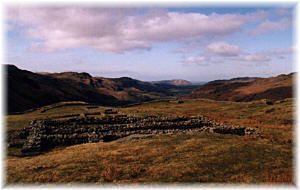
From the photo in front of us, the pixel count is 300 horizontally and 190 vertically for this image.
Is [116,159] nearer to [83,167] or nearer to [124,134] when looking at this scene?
[83,167]

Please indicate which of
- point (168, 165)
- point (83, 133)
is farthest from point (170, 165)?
point (83, 133)

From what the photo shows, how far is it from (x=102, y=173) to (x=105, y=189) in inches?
89.7

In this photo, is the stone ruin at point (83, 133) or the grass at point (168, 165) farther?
the stone ruin at point (83, 133)

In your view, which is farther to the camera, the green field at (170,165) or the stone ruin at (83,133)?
the stone ruin at (83,133)

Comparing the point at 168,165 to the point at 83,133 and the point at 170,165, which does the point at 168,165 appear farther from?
the point at 83,133

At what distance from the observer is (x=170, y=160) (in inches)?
643

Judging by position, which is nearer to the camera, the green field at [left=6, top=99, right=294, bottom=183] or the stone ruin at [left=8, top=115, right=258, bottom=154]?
the green field at [left=6, top=99, right=294, bottom=183]

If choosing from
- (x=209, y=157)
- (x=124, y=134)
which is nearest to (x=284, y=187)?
(x=209, y=157)

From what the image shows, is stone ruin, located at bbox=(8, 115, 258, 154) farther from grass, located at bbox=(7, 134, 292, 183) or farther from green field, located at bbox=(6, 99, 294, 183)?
grass, located at bbox=(7, 134, 292, 183)

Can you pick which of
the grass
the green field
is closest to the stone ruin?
the green field

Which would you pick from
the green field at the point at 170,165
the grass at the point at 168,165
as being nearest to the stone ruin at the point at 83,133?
the green field at the point at 170,165

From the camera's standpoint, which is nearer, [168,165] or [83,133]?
[168,165]

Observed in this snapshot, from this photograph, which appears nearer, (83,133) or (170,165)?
(170,165)

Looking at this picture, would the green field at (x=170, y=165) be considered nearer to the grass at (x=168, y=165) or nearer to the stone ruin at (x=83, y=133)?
the grass at (x=168, y=165)
